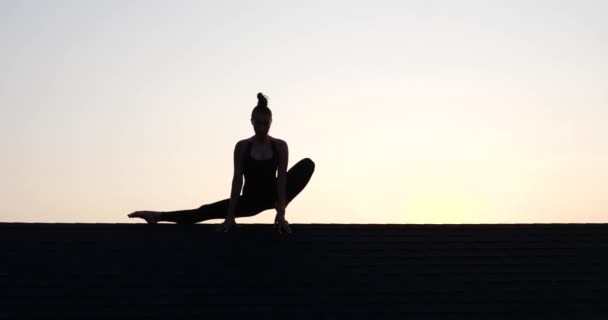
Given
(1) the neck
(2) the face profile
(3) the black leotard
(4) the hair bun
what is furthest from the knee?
(4) the hair bun

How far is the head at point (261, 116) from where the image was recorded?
12.8 meters

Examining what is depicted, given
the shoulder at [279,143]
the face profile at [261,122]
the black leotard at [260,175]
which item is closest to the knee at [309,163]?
the black leotard at [260,175]

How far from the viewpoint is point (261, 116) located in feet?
42.1

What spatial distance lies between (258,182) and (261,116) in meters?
1.04

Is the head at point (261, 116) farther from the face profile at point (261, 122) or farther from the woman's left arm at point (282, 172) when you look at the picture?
the woman's left arm at point (282, 172)
